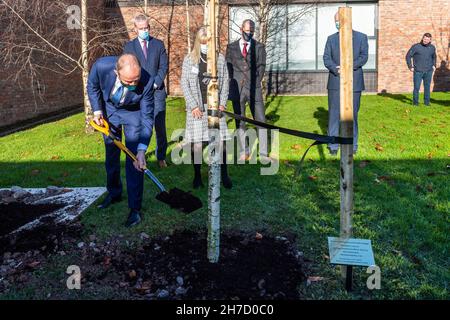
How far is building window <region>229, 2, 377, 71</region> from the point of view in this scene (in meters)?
16.7

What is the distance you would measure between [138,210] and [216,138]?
1615mm

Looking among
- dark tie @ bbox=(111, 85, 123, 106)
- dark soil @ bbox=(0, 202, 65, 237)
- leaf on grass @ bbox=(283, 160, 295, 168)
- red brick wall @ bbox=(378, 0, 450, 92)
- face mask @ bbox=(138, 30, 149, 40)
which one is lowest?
dark soil @ bbox=(0, 202, 65, 237)

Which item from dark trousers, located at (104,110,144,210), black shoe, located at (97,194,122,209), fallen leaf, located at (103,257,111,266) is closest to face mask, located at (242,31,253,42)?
dark trousers, located at (104,110,144,210)

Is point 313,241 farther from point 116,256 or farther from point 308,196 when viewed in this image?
point 116,256

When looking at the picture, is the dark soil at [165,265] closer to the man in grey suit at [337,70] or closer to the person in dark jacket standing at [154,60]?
the person in dark jacket standing at [154,60]

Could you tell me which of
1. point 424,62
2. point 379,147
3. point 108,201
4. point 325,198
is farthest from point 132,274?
point 424,62

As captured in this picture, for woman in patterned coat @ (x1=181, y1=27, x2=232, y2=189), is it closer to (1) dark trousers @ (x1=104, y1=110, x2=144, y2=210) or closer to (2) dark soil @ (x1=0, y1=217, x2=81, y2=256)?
(1) dark trousers @ (x1=104, y1=110, x2=144, y2=210)

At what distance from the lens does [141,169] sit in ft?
14.2

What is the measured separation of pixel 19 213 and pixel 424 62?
452 inches

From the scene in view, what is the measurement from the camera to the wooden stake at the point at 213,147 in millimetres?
3268

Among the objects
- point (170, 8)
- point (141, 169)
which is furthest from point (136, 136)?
point (170, 8)

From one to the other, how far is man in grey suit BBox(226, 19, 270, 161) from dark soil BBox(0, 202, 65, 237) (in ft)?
9.77
